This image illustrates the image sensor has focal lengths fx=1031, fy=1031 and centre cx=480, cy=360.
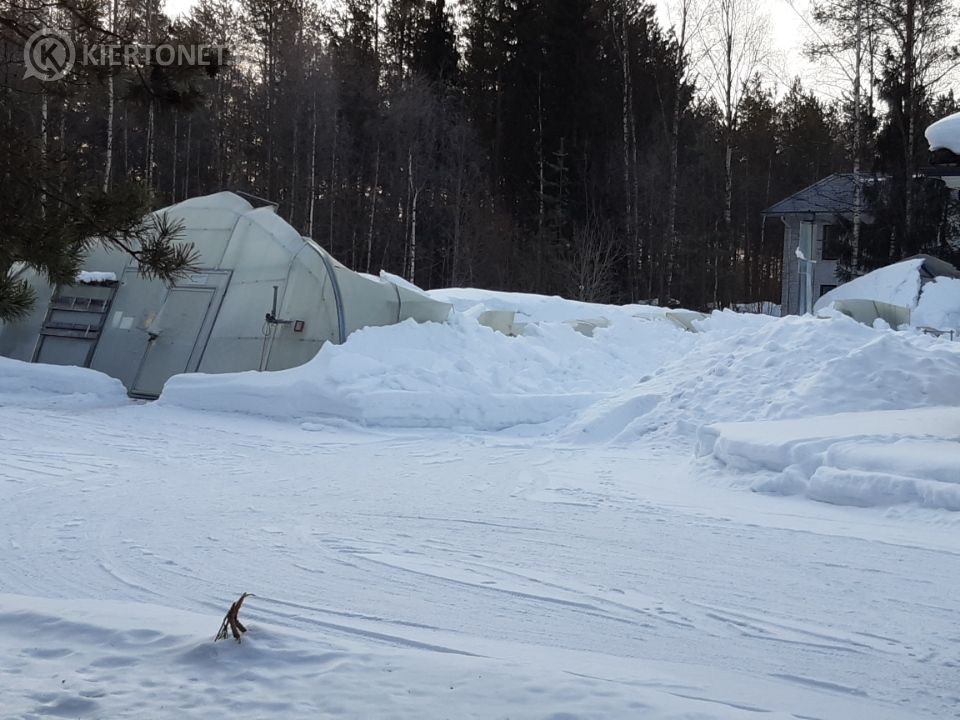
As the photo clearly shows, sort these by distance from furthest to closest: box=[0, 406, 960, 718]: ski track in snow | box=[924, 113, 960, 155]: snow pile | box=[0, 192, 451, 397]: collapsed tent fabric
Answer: box=[0, 192, 451, 397]: collapsed tent fabric → box=[924, 113, 960, 155]: snow pile → box=[0, 406, 960, 718]: ski track in snow

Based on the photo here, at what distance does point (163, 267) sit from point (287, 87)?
28.4 meters

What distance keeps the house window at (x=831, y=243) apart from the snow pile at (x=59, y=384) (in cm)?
2266

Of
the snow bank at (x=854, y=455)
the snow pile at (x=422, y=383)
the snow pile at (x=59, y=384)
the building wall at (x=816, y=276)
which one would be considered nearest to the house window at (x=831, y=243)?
the building wall at (x=816, y=276)

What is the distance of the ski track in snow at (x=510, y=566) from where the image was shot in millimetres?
4516

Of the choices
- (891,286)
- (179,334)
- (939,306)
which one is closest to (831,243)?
(891,286)

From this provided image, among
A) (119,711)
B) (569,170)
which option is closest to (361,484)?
(119,711)

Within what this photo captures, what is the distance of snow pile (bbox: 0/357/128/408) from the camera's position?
1371cm

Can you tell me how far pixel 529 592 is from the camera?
5633 mm

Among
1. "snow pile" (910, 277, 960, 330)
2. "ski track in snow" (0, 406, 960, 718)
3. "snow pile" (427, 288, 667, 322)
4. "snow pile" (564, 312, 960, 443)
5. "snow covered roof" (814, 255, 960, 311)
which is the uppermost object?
"snow covered roof" (814, 255, 960, 311)

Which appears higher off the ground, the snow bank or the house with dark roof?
the house with dark roof

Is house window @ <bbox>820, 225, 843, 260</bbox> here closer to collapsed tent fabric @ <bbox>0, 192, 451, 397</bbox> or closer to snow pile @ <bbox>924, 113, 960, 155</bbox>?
collapsed tent fabric @ <bbox>0, 192, 451, 397</bbox>

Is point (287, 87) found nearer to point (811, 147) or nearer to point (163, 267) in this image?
point (811, 147)

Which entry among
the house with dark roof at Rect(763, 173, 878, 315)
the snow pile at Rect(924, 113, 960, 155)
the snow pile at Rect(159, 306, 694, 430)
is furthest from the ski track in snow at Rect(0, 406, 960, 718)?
the house with dark roof at Rect(763, 173, 878, 315)

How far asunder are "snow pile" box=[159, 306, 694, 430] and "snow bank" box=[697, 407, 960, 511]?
141 inches
